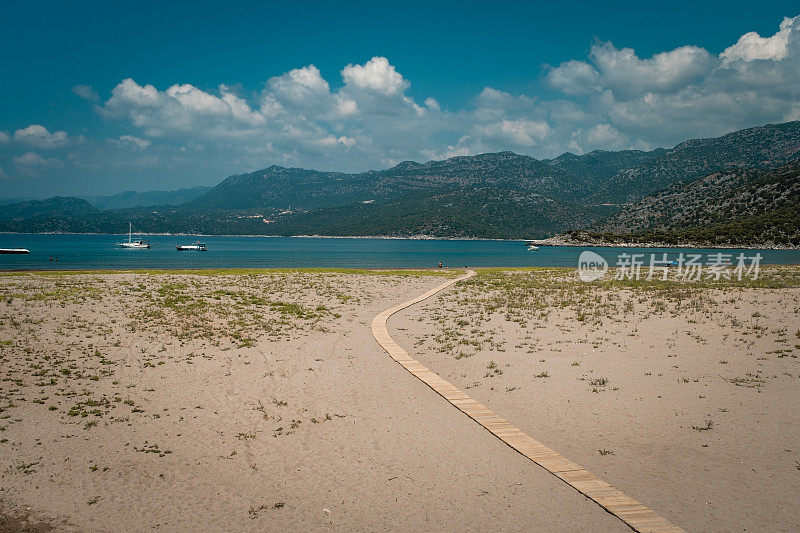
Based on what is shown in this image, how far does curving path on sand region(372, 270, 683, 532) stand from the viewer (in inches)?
259

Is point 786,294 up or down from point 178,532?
up

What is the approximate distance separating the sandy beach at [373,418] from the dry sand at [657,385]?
0.21 feet

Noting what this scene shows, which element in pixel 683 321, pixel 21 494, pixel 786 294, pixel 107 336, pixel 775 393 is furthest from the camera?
pixel 786 294

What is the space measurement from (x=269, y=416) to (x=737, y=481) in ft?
28.2

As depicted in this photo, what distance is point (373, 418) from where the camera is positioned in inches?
412

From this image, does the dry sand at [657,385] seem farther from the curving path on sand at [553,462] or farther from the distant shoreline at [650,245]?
the distant shoreline at [650,245]

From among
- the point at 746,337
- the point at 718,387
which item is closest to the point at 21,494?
the point at 718,387

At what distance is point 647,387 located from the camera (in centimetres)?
1221

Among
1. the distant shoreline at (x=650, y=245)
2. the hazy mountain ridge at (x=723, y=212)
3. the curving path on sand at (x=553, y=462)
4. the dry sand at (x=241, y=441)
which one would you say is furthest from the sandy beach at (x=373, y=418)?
the hazy mountain ridge at (x=723, y=212)

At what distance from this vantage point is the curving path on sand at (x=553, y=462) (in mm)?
6588

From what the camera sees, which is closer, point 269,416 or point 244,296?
point 269,416

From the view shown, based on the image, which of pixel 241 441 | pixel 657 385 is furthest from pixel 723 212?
pixel 241 441

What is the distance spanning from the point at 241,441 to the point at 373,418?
2754 mm

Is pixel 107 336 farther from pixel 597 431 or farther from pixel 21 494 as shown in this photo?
pixel 597 431
